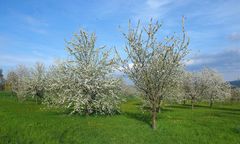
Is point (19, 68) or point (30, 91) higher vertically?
point (19, 68)

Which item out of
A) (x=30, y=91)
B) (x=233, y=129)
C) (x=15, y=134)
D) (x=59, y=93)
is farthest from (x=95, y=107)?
(x=30, y=91)

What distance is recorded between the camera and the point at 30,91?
54875 millimetres

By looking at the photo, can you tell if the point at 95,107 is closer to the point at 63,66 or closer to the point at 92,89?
the point at 92,89

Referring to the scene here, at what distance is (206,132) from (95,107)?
14.2 m

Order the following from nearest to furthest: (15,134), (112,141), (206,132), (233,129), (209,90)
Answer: (112,141) → (15,134) → (206,132) → (233,129) → (209,90)

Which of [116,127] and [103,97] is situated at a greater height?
[103,97]

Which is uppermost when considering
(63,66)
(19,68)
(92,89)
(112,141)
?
(19,68)

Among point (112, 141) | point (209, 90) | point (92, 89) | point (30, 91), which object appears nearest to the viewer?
point (112, 141)

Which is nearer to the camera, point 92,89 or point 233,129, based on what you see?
point 233,129

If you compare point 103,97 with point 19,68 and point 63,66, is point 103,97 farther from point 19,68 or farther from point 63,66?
point 19,68

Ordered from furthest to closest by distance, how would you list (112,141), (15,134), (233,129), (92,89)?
1. (92,89)
2. (233,129)
3. (15,134)
4. (112,141)

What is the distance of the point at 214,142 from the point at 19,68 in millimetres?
77111

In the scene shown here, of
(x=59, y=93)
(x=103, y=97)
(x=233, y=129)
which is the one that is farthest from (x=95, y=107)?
(x=233, y=129)

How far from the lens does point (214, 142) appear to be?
55.4 ft
